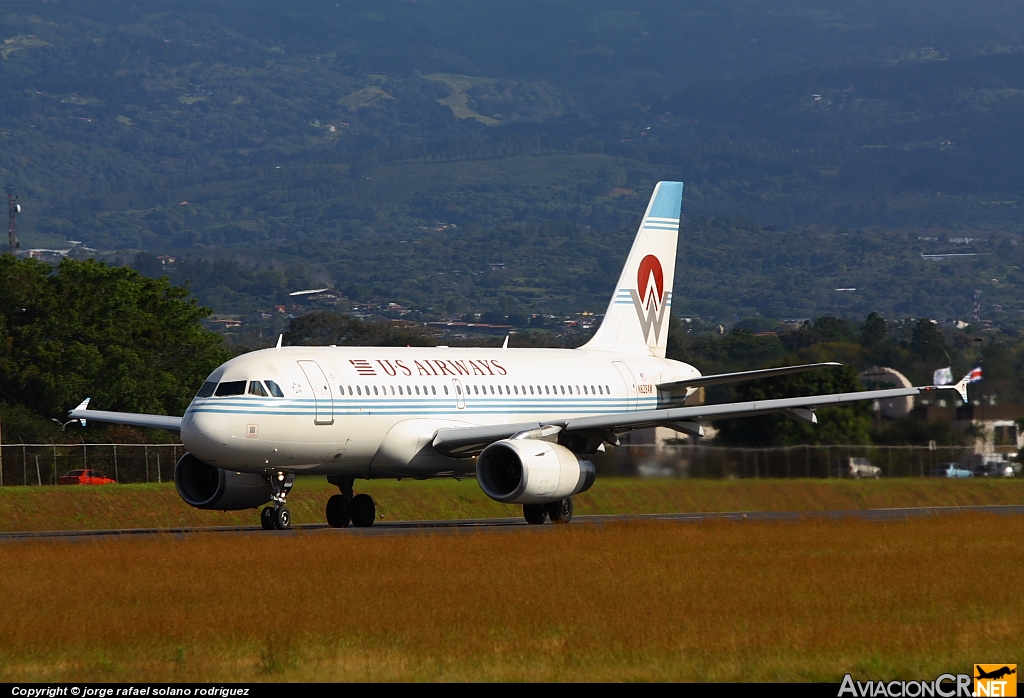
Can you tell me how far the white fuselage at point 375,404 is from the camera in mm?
31797

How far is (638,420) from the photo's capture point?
35.3 m

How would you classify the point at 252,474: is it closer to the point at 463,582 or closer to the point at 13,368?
the point at 463,582

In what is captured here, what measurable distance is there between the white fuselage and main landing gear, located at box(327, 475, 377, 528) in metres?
0.99

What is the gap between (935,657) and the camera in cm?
1602

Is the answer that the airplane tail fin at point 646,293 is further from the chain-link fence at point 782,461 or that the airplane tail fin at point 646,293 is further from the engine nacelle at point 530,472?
the engine nacelle at point 530,472

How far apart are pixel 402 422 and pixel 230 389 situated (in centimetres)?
397

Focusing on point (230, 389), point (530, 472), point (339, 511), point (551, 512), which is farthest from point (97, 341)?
point (530, 472)

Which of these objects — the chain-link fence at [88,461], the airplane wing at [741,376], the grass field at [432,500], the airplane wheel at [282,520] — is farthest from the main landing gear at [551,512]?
the chain-link fence at [88,461]

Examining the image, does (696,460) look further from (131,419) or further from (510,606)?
(510,606)

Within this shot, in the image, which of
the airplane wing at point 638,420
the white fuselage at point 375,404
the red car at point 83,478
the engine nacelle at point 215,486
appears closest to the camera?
the white fuselage at point 375,404

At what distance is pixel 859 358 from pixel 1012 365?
4.96 metres

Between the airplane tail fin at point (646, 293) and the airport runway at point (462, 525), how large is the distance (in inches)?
180

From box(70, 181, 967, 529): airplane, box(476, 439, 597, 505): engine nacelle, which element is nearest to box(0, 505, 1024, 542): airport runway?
box(476, 439, 597, 505): engine nacelle

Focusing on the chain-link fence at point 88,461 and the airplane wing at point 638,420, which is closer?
the airplane wing at point 638,420
